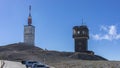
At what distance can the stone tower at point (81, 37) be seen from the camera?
165188 mm

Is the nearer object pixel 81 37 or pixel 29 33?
pixel 81 37

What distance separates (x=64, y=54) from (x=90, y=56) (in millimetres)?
9474

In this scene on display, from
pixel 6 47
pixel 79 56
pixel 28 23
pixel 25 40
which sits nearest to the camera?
pixel 79 56

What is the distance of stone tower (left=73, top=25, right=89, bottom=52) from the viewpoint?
542 feet

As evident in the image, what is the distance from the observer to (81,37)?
169375 millimetres

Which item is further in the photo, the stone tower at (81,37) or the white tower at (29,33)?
the white tower at (29,33)

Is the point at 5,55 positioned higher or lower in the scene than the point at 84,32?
lower

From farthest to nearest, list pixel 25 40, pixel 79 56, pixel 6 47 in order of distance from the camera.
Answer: pixel 25 40, pixel 6 47, pixel 79 56

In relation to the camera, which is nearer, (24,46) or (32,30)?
(24,46)

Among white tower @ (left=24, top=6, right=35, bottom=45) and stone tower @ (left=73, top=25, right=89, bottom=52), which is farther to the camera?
white tower @ (left=24, top=6, right=35, bottom=45)

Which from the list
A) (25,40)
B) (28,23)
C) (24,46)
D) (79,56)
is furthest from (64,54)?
(28,23)

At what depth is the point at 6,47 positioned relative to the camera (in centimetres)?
15525

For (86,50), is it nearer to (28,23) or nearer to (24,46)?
(24,46)

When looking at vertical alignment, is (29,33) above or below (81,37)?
above
